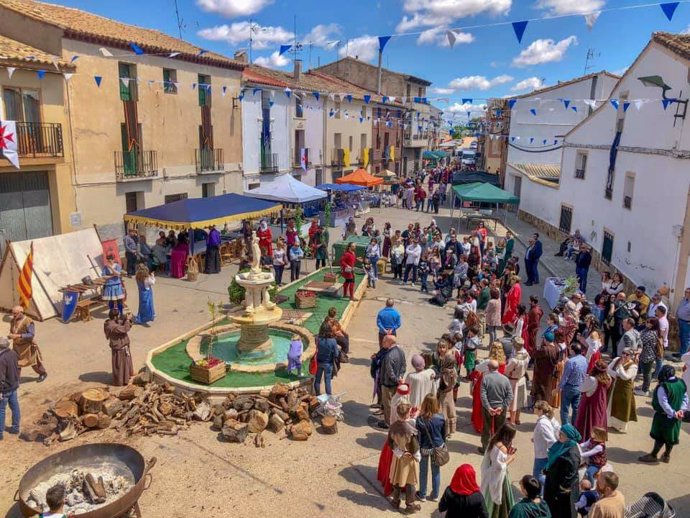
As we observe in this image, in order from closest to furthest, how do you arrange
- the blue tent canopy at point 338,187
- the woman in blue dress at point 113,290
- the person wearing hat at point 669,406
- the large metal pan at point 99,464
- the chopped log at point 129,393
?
1. the large metal pan at point 99,464
2. the person wearing hat at point 669,406
3. the chopped log at point 129,393
4. the woman in blue dress at point 113,290
5. the blue tent canopy at point 338,187

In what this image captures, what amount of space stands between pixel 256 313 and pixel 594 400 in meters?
5.95

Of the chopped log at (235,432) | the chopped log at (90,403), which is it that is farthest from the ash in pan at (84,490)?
the chopped log at (90,403)

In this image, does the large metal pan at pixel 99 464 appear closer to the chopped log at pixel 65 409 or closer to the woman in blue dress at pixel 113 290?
the chopped log at pixel 65 409

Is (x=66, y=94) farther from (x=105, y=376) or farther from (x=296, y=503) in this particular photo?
(x=296, y=503)

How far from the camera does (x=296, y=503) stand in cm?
662

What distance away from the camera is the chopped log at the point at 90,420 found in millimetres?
8141

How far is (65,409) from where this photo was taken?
825cm

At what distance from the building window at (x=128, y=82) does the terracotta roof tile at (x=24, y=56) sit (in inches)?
96.2

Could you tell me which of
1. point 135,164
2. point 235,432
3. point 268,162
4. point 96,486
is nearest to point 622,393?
point 235,432

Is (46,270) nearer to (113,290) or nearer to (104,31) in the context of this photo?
(113,290)

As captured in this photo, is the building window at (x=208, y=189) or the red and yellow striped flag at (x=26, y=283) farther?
the building window at (x=208, y=189)

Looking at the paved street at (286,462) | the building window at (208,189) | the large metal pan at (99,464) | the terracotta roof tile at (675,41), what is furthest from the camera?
the building window at (208,189)

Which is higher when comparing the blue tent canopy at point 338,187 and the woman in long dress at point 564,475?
the blue tent canopy at point 338,187

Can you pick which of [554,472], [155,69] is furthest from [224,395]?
[155,69]
